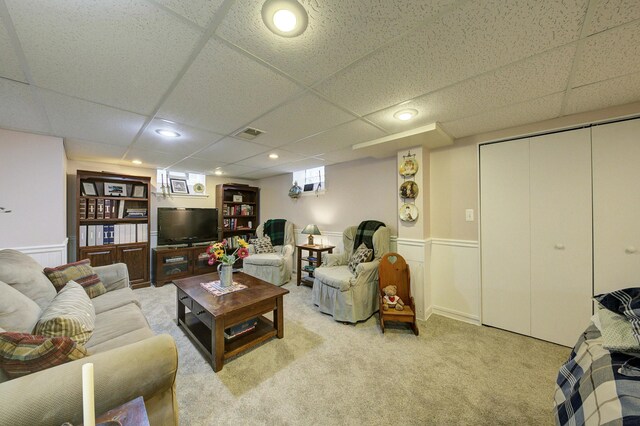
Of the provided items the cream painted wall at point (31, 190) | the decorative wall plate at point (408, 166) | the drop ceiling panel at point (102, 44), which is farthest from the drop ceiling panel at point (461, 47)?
the cream painted wall at point (31, 190)

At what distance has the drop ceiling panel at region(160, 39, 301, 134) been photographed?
1.32 meters

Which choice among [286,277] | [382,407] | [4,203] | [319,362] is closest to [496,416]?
[382,407]

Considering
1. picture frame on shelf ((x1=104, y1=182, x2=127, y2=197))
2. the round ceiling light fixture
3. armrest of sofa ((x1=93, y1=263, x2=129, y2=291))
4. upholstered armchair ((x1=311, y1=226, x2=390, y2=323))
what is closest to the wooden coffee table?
armrest of sofa ((x1=93, y1=263, x2=129, y2=291))

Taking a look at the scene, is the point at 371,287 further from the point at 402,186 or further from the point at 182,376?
the point at 182,376

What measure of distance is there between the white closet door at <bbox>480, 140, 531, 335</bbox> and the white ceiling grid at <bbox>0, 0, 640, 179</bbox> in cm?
39

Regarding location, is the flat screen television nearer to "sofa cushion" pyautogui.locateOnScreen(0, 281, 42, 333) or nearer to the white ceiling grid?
the white ceiling grid

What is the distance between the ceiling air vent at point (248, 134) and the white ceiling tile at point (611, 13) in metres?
2.31

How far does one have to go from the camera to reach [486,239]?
2502mm

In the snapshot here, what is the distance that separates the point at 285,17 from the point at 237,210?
4.68 metres

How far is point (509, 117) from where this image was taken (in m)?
2.09

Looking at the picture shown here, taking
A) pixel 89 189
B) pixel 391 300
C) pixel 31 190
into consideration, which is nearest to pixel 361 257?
pixel 391 300

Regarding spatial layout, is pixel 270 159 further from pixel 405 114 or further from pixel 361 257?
pixel 405 114

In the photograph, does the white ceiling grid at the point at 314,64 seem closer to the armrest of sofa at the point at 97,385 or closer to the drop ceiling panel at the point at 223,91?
the drop ceiling panel at the point at 223,91

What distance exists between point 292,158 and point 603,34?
3043 millimetres
